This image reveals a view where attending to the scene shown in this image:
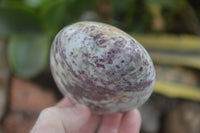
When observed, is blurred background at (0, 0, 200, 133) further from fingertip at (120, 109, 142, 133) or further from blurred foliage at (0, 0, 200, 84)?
fingertip at (120, 109, 142, 133)

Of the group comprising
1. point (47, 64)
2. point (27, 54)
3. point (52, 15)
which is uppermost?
point (52, 15)

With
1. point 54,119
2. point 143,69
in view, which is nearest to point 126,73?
point 143,69

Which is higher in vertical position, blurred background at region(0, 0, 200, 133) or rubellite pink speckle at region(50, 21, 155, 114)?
rubellite pink speckle at region(50, 21, 155, 114)

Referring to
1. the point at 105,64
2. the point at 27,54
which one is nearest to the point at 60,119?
the point at 105,64

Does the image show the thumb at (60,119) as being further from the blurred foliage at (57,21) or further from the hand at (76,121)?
the blurred foliage at (57,21)

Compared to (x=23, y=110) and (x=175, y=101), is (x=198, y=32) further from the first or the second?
(x=23, y=110)

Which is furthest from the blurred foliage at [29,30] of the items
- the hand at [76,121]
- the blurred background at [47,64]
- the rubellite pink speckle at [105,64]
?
the rubellite pink speckle at [105,64]

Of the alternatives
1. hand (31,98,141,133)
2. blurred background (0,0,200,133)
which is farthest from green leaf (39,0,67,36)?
hand (31,98,141,133)

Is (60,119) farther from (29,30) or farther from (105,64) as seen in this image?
(29,30)
